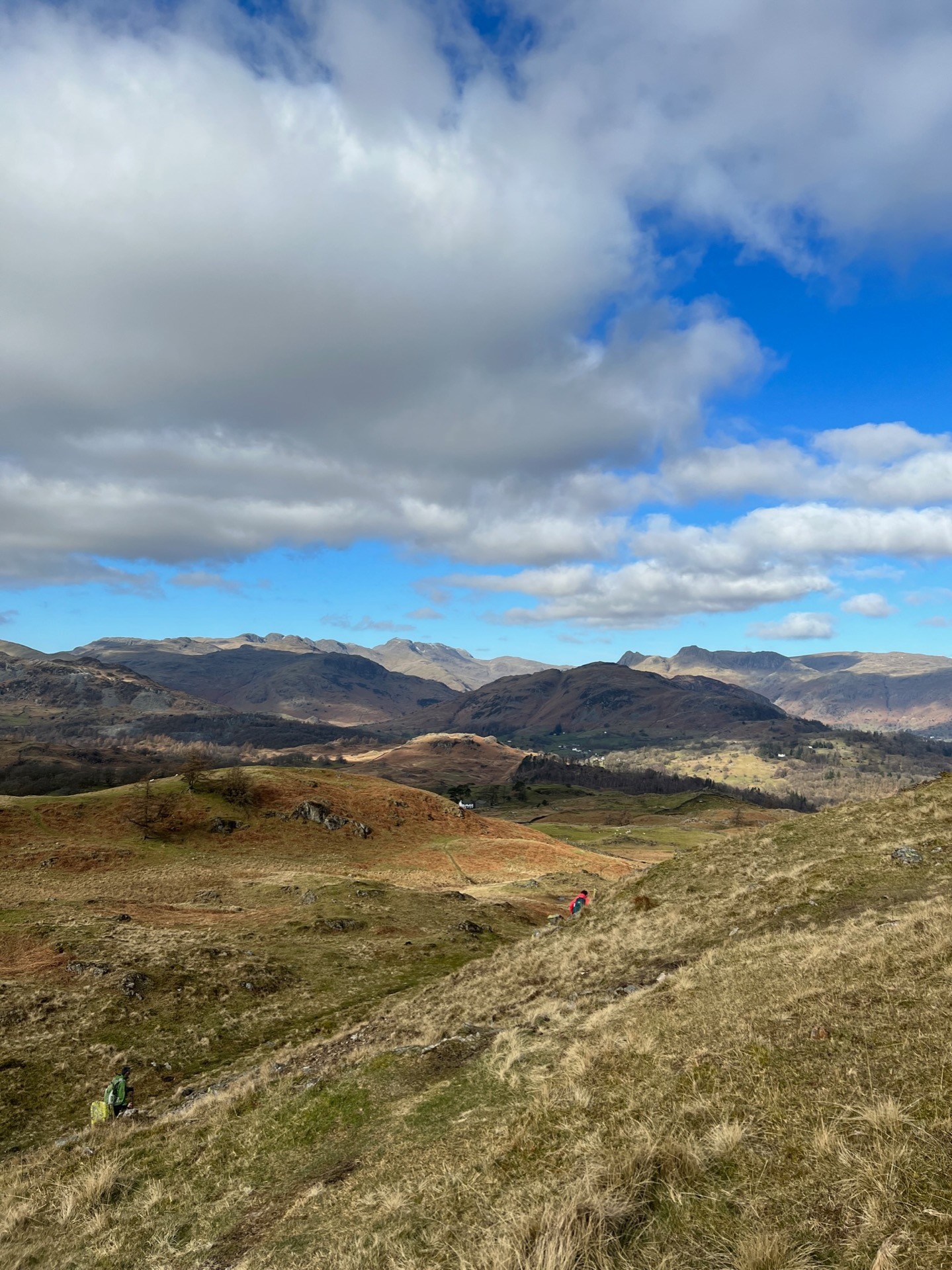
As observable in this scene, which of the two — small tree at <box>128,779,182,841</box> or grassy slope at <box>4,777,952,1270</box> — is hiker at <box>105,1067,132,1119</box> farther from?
small tree at <box>128,779,182,841</box>

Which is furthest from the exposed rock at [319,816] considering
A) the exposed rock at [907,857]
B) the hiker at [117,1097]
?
the exposed rock at [907,857]

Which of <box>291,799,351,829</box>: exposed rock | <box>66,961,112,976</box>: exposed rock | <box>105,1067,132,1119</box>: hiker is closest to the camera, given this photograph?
<box>105,1067,132,1119</box>: hiker

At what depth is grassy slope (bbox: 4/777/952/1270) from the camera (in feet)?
24.8

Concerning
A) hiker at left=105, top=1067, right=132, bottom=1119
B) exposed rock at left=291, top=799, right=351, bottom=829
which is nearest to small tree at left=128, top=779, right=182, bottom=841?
exposed rock at left=291, top=799, right=351, bottom=829

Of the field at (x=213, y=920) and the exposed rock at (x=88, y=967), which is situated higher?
the exposed rock at (x=88, y=967)

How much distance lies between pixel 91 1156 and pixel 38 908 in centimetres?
3924

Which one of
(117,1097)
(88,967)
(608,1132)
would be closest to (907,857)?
(608,1132)

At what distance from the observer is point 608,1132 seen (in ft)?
33.8

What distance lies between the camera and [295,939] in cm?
4484

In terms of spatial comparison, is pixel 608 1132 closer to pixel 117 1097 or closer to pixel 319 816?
pixel 117 1097

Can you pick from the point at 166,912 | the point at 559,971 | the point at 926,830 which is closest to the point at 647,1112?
the point at 559,971

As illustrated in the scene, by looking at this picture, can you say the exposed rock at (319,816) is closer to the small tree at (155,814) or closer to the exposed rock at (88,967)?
the small tree at (155,814)

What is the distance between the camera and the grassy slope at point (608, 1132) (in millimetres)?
7559

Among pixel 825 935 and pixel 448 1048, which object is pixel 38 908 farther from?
pixel 825 935
